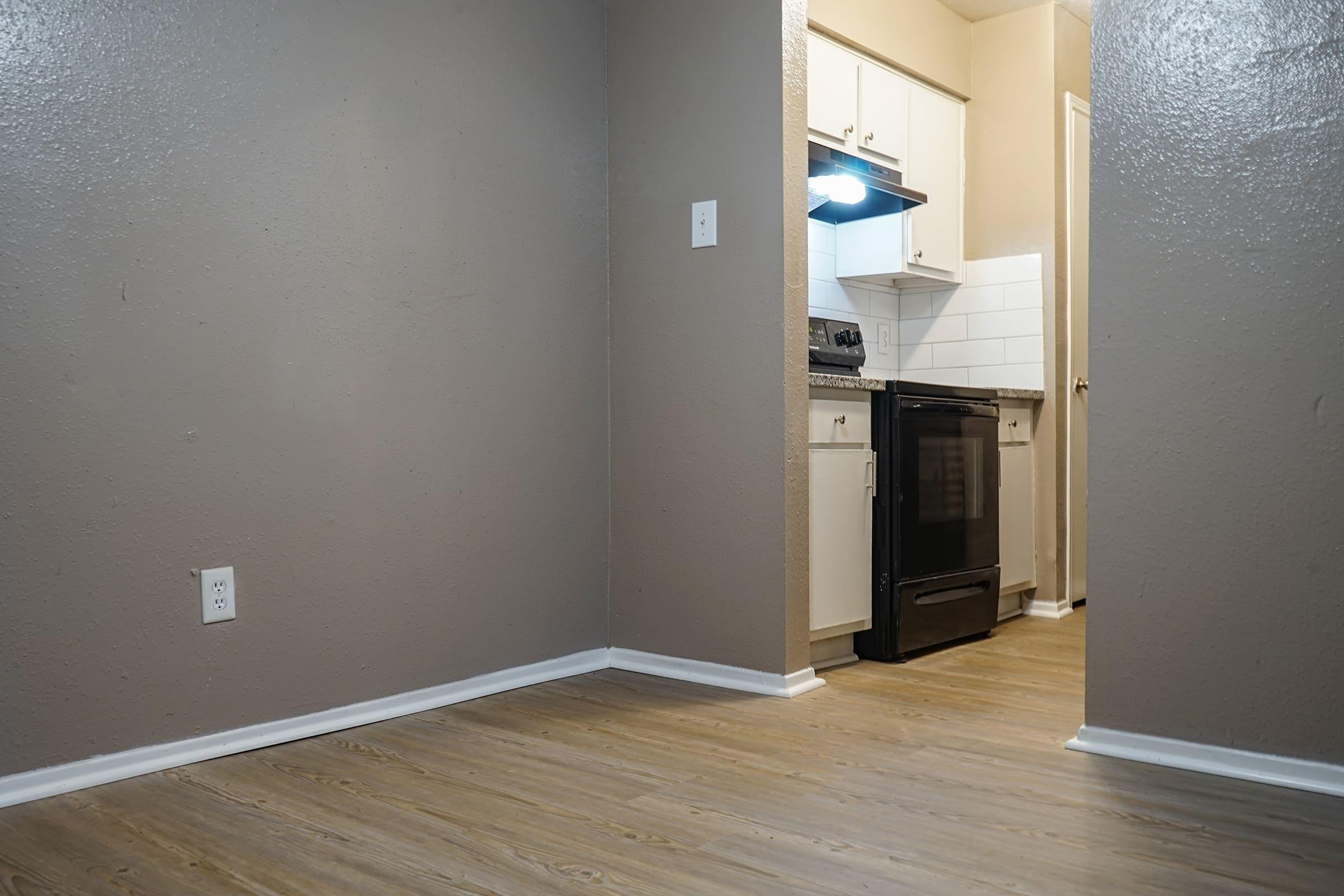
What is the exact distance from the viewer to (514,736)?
92.7 inches

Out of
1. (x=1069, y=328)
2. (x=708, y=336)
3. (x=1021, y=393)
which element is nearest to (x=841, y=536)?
(x=708, y=336)

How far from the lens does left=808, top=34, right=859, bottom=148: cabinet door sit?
3.49 m

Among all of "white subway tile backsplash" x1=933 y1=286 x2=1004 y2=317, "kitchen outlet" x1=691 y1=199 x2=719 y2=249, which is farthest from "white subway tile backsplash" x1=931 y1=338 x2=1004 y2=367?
"kitchen outlet" x1=691 y1=199 x2=719 y2=249

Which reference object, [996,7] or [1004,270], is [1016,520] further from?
[996,7]

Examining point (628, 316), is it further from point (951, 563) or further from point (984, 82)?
point (984, 82)

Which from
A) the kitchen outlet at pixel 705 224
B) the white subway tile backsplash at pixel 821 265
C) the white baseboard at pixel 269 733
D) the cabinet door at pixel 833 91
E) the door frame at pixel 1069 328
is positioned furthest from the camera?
the door frame at pixel 1069 328

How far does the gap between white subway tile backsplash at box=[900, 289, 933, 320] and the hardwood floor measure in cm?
204

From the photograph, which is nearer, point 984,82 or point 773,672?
point 773,672

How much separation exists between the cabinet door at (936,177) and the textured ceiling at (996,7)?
331mm

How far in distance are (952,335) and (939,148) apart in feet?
2.35

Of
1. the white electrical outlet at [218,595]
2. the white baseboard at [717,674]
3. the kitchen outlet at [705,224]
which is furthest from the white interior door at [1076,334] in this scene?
the white electrical outlet at [218,595]

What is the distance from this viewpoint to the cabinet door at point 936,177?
390cm

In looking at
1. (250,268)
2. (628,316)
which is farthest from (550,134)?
(250,268)

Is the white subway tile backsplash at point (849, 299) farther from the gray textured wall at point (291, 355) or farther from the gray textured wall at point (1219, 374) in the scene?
the gray textured wall at point (1219, 374)
